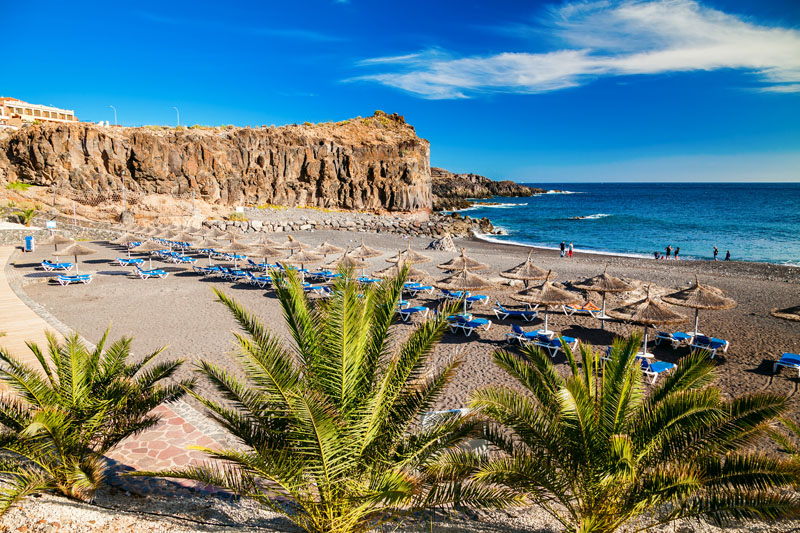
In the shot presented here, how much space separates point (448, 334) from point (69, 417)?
368 inches

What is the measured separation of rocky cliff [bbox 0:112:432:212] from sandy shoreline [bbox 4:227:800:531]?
2560 centimetres

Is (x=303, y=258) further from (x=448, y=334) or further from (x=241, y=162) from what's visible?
(x=241, y=162)

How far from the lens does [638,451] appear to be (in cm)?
423

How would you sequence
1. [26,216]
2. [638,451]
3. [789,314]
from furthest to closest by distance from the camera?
1. [26,216]
2. [789,314]
3. [638,451]

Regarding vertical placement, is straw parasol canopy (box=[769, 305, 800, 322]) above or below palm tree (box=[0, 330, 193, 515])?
below

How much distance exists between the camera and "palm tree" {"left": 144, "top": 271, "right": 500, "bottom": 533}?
3.83 metres

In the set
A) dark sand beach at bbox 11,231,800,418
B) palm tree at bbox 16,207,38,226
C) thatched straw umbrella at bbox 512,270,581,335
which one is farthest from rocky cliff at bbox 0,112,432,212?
thatched straw umbrella at bbox 512,270,581,335

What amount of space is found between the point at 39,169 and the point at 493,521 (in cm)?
5192

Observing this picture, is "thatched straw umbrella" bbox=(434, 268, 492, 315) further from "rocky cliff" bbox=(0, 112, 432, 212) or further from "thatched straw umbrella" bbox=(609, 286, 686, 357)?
"rocky cliff" bbox=(0, 112, 432, 212)

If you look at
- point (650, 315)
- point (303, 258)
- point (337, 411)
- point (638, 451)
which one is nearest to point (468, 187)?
point (303, 258)

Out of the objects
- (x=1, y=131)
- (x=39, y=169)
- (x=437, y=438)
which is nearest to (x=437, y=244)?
(x=437, y=438)

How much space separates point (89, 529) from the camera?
4.56 meters

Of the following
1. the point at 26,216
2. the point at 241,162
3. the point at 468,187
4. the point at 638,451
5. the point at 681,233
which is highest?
the point at 241,162

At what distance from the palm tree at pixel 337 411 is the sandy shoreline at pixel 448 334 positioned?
139 centimetres
